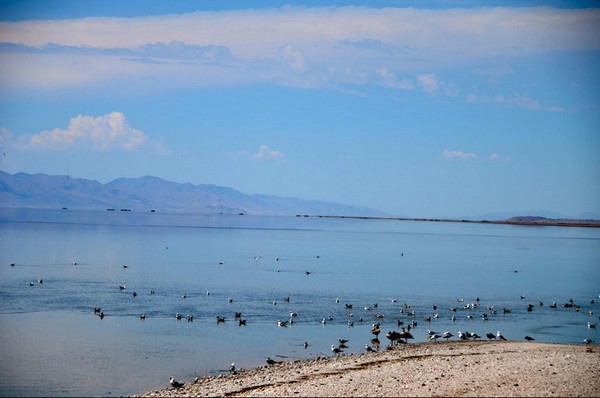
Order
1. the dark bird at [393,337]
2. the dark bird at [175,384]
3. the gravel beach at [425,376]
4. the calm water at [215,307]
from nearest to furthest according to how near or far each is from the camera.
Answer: the gravel beach at [425,376] < the dark bird at [175,384] < the calm water at [215,307] < the dark bird at [393,337]

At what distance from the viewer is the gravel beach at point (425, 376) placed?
17.3 m

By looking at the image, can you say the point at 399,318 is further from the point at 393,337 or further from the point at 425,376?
the point at 425,376

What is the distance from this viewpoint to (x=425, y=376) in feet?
62.6

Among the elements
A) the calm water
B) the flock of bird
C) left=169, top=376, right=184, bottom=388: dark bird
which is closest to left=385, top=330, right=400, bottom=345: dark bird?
the flock of bird

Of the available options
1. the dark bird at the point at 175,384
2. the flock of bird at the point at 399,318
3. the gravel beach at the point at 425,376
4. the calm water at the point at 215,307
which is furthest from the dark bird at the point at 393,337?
the dark bird at the point at 175,384

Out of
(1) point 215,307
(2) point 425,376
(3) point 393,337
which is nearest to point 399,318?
(3) point 393,337

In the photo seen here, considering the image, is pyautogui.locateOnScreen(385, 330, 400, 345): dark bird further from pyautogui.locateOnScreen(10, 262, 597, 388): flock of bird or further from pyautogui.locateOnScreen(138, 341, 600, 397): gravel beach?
pyautogui.locateOnScreen(138, 341, 600, 397): gravel beach

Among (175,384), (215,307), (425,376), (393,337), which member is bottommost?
(215,307)

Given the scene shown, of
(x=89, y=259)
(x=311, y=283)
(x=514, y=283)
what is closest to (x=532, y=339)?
(x=311, y=283)

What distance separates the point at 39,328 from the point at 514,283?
132ft

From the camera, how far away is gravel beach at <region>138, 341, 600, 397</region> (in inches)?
680

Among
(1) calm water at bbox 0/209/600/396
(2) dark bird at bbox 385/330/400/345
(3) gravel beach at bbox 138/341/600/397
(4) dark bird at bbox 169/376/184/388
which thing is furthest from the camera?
(2) dark bird at bbox 385/330/400/345

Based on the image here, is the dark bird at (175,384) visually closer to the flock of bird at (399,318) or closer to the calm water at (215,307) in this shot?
the flock of bird at (399,318)

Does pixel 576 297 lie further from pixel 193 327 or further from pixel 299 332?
pixel 193 327
